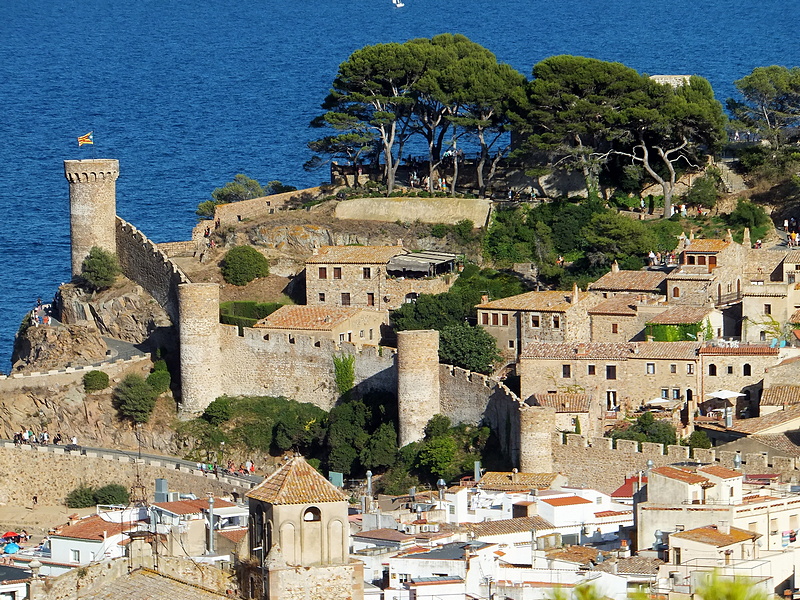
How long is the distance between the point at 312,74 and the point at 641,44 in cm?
2669

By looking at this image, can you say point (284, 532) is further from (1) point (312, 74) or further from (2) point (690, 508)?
(1) point (312, 74)

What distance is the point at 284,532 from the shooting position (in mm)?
36062

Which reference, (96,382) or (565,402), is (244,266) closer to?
(96,382)

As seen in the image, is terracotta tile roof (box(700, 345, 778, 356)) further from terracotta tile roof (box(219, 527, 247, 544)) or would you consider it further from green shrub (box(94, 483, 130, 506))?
terracotta tile roof (box(219, 527, 247, 544))

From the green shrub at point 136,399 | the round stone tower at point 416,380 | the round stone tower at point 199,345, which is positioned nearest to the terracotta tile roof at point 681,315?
the round stone tower at point 416,380

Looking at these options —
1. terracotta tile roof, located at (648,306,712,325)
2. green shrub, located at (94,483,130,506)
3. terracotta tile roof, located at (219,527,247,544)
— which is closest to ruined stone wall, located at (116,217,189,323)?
green shrub, located at (94,483,130,506)

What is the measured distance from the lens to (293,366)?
221ft

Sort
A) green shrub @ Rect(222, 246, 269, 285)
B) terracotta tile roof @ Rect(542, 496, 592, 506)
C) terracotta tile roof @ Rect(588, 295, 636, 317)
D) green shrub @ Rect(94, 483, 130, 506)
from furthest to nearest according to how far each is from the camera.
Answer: green shrub @ Rect(222, 246, 269, 285) → green shrub @ Rect(94, 483, 130, 506) → terracotta tile roof @ Rect(588, 295, 636, 317) → terracotta tile roof @ Rect(542, 496, 592, 506)

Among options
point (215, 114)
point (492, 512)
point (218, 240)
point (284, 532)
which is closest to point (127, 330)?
point (218, 240)

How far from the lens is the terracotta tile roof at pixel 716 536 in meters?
41.2

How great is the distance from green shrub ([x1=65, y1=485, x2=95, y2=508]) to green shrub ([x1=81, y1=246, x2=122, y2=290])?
10.2 m

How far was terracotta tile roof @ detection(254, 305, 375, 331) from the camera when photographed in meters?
67.1

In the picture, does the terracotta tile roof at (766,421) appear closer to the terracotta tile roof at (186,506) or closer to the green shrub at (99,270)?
the terracotta tile roof at (186,506)

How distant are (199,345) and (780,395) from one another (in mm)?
18365
